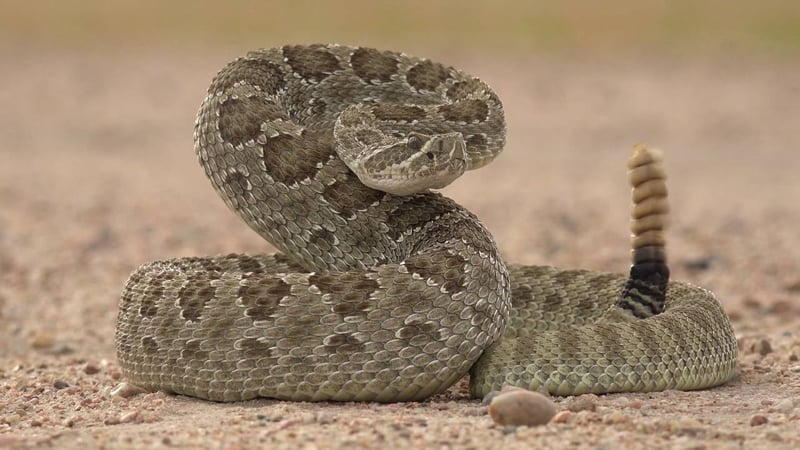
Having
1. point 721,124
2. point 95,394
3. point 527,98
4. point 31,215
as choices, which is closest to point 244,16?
point 527,98

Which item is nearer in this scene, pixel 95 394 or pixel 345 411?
pixel 345 411

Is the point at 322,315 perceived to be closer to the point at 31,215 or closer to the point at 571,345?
the point at 571,345

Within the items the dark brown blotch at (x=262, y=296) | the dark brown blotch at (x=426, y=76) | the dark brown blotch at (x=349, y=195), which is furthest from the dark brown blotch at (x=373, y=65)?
the dark brown blotch at (x=262, y=296)

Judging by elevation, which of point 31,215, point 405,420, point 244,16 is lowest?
point 405,420

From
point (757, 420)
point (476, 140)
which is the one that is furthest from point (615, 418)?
point (476, 140)

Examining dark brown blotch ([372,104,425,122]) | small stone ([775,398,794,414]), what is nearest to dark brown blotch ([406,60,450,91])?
dark brown blotch ([372,104,425,122])

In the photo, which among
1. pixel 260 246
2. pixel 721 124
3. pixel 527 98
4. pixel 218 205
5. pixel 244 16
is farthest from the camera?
pixel 244 16
